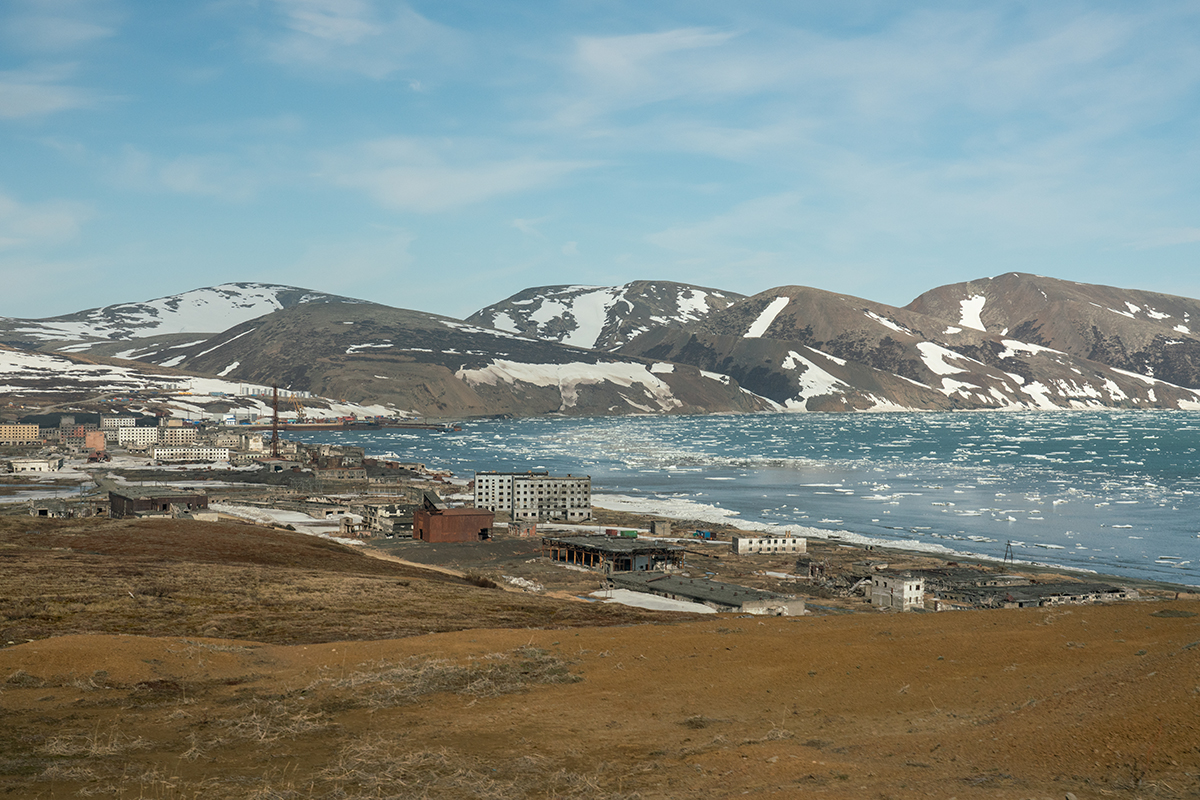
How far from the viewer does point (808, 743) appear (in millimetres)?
16781

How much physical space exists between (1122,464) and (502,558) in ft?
518

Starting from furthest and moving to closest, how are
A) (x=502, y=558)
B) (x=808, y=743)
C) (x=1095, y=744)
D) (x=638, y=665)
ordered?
(x=502, y=558), (x=638, y=665), (x=808, y=743), (x=1095, y=744)

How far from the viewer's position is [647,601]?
2260 inches

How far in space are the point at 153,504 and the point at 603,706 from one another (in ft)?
292

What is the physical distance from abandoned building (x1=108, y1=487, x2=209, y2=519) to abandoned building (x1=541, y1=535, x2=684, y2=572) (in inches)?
1526

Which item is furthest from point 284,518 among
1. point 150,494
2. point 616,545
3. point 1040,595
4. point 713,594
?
point 1040,595

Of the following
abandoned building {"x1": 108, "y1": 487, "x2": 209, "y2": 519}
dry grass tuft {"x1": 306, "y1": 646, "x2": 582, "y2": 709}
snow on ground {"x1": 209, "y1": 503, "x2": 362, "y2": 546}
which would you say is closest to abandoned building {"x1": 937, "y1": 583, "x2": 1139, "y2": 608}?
dry grass tuft {"x1": 306, "y1": 646, "x2": 582, "y2": 709}

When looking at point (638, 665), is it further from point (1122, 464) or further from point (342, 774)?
point (1122, 464)

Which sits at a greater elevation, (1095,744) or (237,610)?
(1095,744)

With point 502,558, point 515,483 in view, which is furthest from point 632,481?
point 502,558

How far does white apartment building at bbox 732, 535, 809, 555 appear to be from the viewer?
90.4 metres

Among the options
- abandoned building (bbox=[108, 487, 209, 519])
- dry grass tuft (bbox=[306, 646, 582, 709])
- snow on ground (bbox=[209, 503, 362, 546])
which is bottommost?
snow on ground (bbox=[209, 503, 362, 546])

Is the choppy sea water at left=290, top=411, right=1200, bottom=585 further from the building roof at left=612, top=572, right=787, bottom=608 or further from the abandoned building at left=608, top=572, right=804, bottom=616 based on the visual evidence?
the abandoned building at left=608, top=572, right=804, bottom=616

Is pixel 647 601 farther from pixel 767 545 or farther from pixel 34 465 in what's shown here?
pixel 34 465
